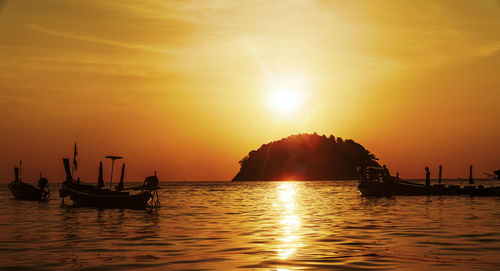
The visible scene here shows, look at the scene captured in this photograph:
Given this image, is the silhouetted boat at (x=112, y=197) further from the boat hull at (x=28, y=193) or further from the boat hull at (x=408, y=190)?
the boat hull at (x=408, y=190)

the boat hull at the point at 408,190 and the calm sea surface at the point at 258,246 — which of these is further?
the boat hull at the point at 408,190

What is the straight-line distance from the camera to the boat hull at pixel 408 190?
3292 inches

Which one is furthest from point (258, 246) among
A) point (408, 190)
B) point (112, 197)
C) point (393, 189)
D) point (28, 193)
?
point (28, 193)

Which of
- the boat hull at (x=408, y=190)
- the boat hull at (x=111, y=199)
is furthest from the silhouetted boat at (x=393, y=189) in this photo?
the boat hull at (x=111, y=199)

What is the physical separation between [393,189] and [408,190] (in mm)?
3413

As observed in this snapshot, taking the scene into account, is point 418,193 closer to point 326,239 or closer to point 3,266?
point 326,239

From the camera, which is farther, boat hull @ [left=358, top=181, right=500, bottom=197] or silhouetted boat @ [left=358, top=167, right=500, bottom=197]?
silhouetted boat @ [left=358, top=167, right=500, bottom=197]

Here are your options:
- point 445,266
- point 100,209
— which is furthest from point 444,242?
point 100,209

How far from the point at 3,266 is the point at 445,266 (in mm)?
16023

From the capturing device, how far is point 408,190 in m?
85.8

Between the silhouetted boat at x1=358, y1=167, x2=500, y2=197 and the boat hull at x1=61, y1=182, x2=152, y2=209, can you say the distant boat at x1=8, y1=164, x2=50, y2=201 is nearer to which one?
the boat hull at x1=61, y1=182, x2=152, y2=209

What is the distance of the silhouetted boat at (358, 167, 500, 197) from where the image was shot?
275ft

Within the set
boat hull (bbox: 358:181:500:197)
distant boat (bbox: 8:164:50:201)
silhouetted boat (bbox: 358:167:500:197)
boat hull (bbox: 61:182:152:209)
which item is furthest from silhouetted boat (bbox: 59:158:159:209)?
silhouetted boat (bbox: 358:167:500:197)

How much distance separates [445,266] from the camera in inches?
748
